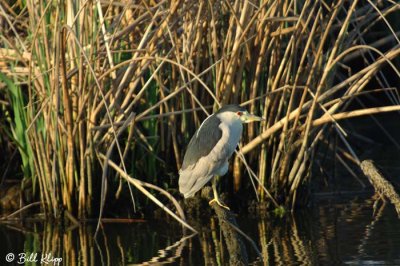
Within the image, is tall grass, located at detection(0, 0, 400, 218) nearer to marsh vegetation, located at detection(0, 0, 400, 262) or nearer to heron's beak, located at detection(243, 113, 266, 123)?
marsh vegetation, located at detection(0, 0, 400, 262)

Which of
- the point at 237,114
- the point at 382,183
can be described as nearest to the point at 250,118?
the point at 237,114

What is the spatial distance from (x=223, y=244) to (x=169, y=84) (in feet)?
3.89

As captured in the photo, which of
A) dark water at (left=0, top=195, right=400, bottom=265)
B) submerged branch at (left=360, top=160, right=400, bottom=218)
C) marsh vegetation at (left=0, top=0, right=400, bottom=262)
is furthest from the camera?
marsh vegetation at (left=0, top=0, right=400, bottom=262)

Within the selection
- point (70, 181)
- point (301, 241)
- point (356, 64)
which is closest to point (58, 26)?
point (70, 181)

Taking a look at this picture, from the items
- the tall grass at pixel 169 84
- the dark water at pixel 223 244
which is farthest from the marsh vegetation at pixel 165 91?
the dark water at pixel 223 244

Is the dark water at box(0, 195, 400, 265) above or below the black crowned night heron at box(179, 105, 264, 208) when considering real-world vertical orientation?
below

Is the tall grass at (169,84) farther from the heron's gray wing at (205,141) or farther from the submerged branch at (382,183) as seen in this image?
the submerged branch at (382,183)

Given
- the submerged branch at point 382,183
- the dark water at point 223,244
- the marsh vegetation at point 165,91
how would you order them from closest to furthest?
the submerged branch at point 382,183, the dark water at point 223,244, the marsh vegetation at point 165,91

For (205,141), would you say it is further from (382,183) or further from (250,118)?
(382,183)

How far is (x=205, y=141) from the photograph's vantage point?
15.5 feet

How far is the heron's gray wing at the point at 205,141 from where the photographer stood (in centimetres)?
470

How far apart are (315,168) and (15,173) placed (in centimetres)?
226

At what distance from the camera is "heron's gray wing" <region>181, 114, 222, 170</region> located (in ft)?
15.4

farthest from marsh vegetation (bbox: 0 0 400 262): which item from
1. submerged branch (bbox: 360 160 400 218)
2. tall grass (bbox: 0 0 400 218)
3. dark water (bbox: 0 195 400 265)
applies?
submerged branch (bbox: 360 160 400 218)
